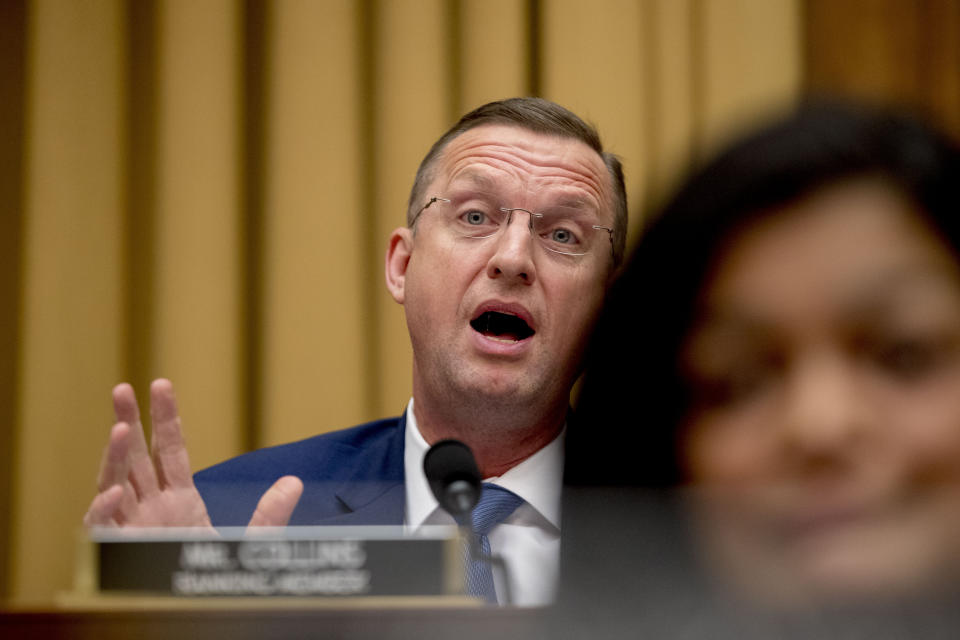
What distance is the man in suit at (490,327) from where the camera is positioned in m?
1.30

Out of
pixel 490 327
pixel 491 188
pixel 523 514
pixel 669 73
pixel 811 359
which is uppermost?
pixel 669 73

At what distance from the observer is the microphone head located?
74 cm

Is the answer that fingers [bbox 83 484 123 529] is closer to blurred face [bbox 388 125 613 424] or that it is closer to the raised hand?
the raised hand

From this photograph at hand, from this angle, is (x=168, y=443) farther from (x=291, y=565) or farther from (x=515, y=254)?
(x=515, y=254)

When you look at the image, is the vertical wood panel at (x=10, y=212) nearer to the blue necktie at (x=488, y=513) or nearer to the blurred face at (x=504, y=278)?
the blurred face at (x=504, y=278)

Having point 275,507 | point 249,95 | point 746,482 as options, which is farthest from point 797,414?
point 249,95

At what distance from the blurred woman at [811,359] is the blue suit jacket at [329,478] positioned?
2.29ft

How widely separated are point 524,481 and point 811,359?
843 millimetres

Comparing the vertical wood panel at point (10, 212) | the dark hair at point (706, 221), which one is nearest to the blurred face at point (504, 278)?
the dark hair at point (706, 221)

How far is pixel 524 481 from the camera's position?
51.9 inches

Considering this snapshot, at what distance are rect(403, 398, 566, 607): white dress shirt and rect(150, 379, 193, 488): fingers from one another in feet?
0.91

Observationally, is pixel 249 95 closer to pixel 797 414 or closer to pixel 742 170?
pixel 742 170

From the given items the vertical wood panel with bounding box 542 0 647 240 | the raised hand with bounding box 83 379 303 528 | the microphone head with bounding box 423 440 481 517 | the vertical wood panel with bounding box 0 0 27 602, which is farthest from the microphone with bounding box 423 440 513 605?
the vertical wood panel with bounding box 0 0 27 602

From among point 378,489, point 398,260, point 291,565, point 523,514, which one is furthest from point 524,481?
point 291,565
